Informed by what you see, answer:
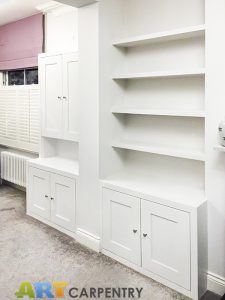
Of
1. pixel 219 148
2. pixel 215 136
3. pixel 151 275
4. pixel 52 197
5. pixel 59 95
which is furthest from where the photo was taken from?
pixel 59 95

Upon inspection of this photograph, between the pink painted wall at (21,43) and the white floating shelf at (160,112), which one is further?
the pink painted wall at (21,43)

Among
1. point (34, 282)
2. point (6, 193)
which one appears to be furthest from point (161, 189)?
point (6, 193)

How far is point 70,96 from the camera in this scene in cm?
322

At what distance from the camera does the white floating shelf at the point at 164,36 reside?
2.17 metres

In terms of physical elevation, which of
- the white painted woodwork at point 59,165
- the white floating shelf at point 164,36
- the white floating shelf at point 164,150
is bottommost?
the white painted woodwork at point 59,165

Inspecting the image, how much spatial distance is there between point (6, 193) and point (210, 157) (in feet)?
10.9

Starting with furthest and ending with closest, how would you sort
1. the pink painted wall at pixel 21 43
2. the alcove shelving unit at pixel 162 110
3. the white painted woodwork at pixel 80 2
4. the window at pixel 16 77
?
the window at pixel 16 77
the pink painted wall at pixel 21 43
the white painted woodwork at pixel 80 2
the alcove shelving unit at pixel 162 110

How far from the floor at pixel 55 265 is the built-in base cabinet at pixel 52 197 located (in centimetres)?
15

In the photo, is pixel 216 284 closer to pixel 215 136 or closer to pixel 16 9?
pixel 215 136

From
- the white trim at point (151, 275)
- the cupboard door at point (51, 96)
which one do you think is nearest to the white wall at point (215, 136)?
the white trim at point (151, 275)

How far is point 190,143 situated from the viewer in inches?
97.6

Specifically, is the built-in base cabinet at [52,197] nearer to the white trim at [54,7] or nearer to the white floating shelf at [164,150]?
the white floating shelf at [164,150]

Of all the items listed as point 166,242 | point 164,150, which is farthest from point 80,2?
point 166,242

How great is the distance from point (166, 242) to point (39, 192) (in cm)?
172
